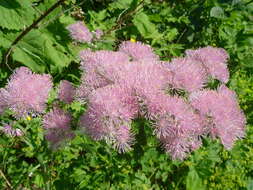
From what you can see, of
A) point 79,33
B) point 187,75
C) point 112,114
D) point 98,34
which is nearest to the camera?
point 112,114

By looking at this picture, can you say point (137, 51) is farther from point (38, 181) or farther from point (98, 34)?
point (98, 34)

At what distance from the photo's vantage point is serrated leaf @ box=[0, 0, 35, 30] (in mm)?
2049

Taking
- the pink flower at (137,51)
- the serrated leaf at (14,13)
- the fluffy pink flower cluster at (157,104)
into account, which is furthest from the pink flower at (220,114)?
the serrated leaf at (14,13)

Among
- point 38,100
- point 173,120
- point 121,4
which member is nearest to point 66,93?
point 38,100

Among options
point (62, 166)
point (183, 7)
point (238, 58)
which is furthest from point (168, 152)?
point (183, 7)

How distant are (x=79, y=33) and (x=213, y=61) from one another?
92 centimetres

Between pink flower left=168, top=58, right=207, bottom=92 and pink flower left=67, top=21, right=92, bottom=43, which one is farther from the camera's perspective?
pink flower left=67, top=21, right=92, bottom=43

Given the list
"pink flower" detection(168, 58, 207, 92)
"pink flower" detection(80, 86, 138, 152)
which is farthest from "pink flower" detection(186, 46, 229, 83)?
"pink flower" detection(80, 86, 138, 152)

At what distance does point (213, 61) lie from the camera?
162cm

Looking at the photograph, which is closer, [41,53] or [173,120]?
[173,120]

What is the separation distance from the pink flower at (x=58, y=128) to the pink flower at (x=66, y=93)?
2.5 inches

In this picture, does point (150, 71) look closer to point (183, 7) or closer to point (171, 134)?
point (171, 134)

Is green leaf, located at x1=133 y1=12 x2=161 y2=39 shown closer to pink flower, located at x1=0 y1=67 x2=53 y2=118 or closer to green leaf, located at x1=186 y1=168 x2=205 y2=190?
green leaf, located at x1=186 y1=168 x2=205 y2=190

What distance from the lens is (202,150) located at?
192cm
